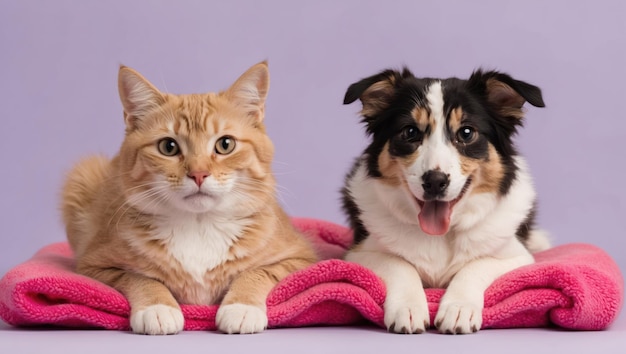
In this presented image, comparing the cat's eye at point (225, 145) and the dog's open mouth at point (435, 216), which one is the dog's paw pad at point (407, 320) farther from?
the cat's eye at point (225, 145)

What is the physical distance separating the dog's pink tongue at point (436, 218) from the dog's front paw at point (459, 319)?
14.6 inches

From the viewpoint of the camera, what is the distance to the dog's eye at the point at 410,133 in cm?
324

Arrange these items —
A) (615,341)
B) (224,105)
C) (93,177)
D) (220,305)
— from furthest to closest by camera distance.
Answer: (93,177), (224,105), (220,305), (615,341)

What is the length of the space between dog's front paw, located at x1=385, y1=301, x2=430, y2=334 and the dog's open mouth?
0.36 m

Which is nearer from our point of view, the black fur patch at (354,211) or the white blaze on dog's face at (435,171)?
the white blaze on dog's face at (435,171)

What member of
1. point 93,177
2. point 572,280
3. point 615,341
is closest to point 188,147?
point 93,177

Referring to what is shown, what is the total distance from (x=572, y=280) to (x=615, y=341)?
0.25 metres

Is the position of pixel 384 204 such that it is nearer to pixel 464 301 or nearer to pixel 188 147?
pixel 464 301

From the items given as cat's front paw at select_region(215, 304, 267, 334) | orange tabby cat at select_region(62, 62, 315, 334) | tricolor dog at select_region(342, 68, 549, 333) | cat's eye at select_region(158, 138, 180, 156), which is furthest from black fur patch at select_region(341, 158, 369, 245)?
cat's eye at select_region(158, 138, 180, 156)

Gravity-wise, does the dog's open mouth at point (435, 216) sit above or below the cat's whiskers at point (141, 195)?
below

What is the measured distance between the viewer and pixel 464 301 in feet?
9.93

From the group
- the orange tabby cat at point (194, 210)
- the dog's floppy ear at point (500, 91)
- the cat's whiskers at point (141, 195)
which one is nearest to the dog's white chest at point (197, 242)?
the orange tabby cat at point (194, 210)

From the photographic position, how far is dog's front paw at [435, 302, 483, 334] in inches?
115

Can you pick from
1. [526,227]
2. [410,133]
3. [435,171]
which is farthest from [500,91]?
[526,227]
